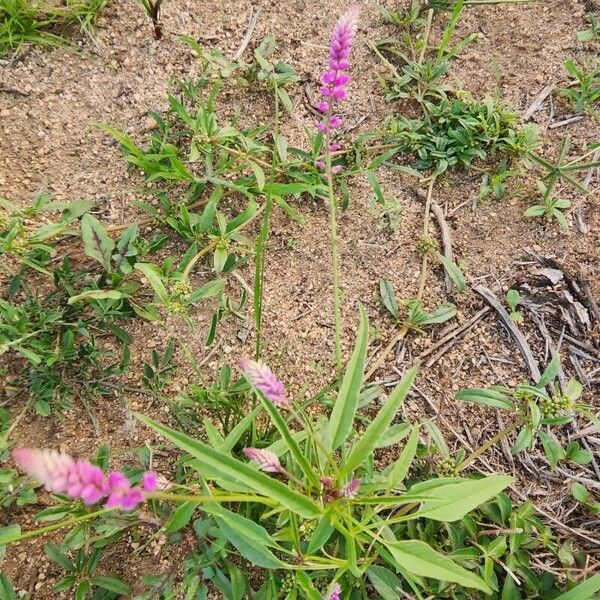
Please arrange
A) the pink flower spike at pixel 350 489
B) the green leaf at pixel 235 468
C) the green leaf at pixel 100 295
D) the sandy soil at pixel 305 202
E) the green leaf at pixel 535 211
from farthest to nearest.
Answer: the green leaf at pixel 535 211, the sandy soil at pixel 305 202, the green leaf at pixel 100 295, the pink flower spike at pixel 350 489, the green leaf at pixel 235 468

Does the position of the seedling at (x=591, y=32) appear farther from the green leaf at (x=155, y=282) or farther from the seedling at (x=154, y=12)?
the green leaf at (x=155, y=282)

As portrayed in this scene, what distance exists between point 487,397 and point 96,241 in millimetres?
1401

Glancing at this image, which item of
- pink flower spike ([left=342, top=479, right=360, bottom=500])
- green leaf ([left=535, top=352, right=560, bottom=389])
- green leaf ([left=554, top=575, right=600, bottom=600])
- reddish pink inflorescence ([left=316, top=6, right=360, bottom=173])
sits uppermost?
reddish pink inflorescence ([left=316, top=6, right=360, bottom=173])

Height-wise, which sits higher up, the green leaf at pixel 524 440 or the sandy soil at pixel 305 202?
the sandy soil at pixel 305 202

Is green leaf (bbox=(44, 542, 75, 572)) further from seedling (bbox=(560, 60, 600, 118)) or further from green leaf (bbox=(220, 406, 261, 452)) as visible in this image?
seedling (bbox=(560, 60, 600, 118))

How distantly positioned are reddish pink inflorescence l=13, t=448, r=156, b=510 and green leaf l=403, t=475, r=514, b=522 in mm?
854

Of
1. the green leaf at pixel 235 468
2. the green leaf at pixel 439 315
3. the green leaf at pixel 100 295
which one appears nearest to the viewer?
the green leaf at pixel 235 468

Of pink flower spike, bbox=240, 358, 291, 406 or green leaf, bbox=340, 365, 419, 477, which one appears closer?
pink flower spike, bbox=240, 358, 291, 406

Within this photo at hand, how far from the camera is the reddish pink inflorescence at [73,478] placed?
2.86 ft

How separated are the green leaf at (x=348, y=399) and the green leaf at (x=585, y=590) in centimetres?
76

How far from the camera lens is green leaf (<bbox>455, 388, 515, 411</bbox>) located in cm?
191

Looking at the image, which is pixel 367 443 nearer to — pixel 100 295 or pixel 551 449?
pixel 551 449

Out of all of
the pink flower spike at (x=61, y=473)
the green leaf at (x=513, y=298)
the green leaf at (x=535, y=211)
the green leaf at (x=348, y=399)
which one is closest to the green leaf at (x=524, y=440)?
the green leaf at (x=513, y=298)

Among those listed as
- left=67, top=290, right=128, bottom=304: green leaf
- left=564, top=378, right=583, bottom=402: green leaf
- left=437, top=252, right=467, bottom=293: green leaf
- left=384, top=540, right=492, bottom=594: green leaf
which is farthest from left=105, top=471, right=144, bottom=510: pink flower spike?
left=437, top=252, right=467, bottom=293: green leaf
